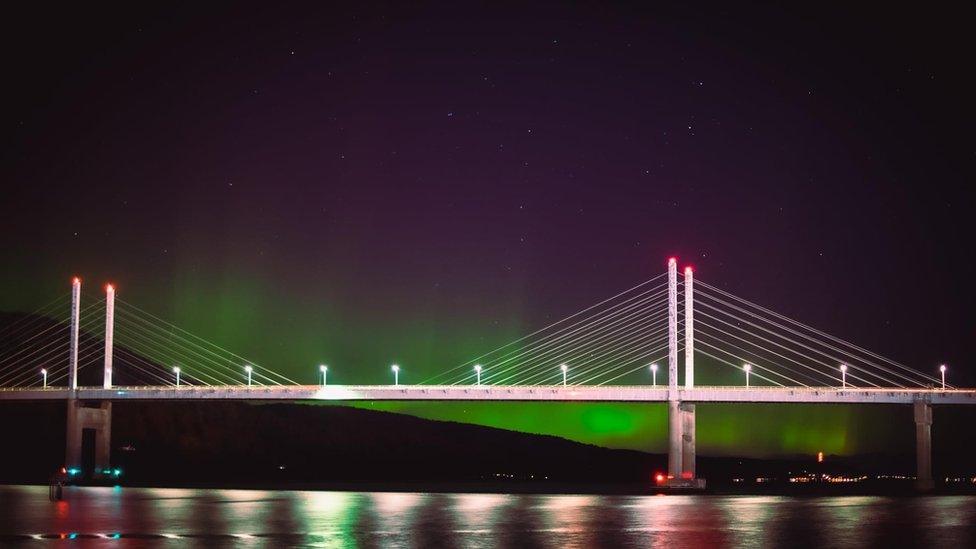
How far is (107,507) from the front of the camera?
51000mm

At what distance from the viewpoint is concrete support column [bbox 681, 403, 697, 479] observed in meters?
82.8

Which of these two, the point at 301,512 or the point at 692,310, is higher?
the point at 692,310

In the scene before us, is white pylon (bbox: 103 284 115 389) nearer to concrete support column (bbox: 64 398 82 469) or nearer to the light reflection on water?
concrete support column (bbox: 64 398 82 469)

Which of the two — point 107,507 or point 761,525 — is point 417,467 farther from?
point 761,525

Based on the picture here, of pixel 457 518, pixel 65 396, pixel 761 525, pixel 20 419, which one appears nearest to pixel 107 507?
pixel 457 518

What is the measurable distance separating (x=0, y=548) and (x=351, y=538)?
876 cm

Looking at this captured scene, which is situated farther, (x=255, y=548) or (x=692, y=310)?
(x=692, y=310)

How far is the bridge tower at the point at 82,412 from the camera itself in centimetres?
9819

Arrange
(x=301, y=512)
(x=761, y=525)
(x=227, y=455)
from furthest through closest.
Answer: (x=227, y=455), (x=301, y=512), (x=761, y=525)

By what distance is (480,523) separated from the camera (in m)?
40.8

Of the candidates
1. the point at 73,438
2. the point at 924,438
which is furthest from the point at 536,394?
the point at 73,438

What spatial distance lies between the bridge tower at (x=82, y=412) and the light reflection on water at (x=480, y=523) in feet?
130

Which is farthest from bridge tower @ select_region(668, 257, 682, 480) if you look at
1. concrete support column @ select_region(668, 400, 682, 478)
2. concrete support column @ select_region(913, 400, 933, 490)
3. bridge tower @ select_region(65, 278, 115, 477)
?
bridge tower @ select_region(65, 278, 115, 477)

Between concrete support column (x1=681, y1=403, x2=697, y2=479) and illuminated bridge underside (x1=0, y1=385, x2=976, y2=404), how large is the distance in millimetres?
1064
